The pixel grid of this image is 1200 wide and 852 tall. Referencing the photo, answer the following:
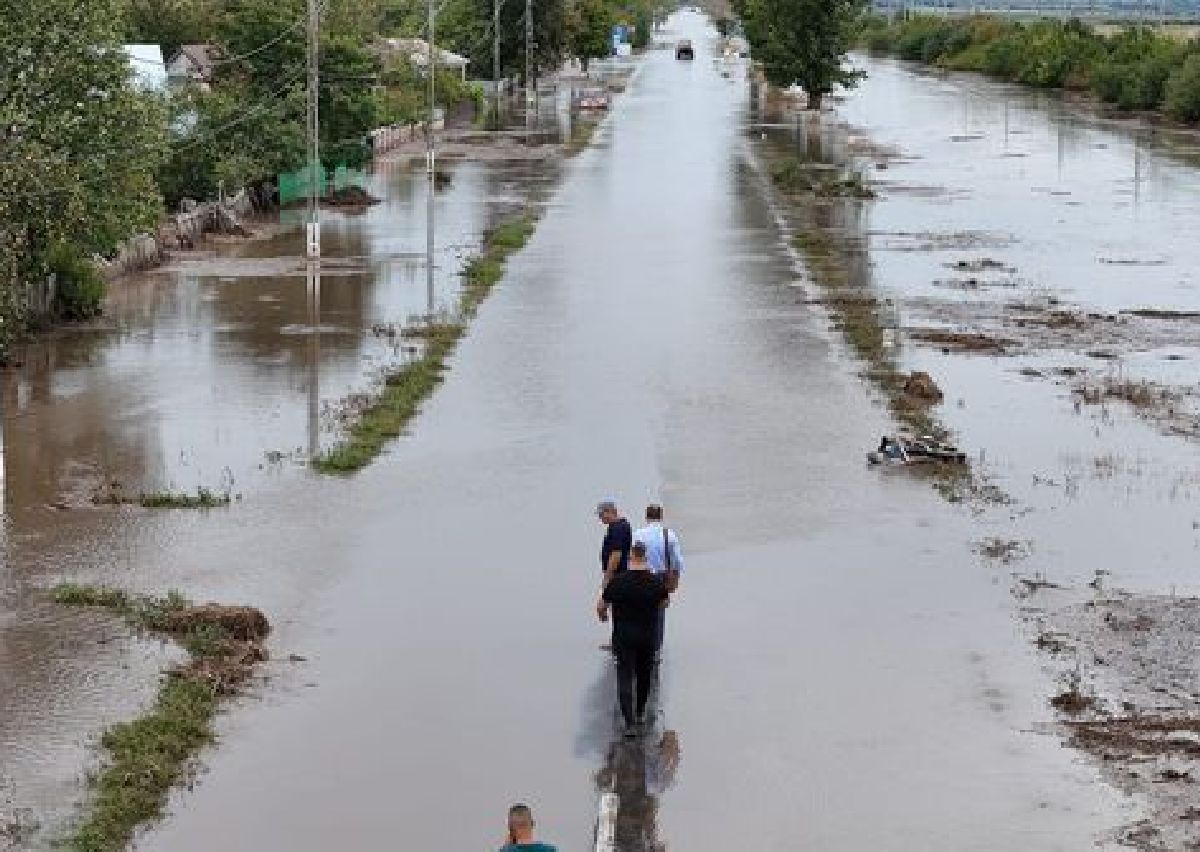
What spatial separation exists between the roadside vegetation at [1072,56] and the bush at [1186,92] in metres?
0.04

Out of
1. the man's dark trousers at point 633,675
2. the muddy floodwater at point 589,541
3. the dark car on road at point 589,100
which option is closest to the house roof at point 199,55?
the muddy floodwater at point 589,541

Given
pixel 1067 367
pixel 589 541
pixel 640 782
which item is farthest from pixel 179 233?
pixel 640 782

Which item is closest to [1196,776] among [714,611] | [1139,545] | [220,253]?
[714,611]

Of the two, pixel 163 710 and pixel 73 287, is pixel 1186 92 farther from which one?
pixel 163 710

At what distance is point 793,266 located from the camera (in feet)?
132

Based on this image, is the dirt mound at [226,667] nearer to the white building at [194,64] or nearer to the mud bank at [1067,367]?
the mud bank at [1067,367]

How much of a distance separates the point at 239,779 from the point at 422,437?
1112cm

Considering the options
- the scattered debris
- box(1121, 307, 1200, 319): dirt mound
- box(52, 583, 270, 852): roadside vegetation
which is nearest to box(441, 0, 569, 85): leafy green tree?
box(1121, 307, 1200, 319): dirt mound

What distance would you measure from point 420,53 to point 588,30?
32.3 meters

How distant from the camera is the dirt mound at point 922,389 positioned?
85.5ft

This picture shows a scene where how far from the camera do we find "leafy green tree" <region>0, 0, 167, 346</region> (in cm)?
2639

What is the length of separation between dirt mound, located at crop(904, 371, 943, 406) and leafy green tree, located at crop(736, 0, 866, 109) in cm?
5975

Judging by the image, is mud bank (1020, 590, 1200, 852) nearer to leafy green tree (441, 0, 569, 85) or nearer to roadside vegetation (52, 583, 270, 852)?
roadside vegetation (52, 583, 270, 852)

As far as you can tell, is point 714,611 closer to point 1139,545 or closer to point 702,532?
point 702,532
